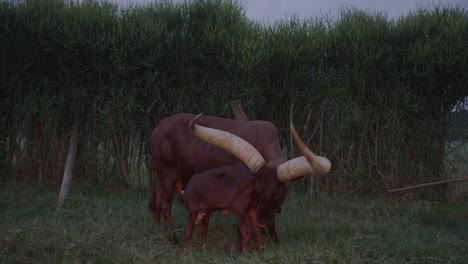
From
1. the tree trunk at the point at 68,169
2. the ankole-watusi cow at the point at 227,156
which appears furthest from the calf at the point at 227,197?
the tree trunk at the point at 68,169

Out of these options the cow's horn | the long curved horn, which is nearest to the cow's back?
the long curved horn

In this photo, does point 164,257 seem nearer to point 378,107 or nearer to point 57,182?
point 57,182

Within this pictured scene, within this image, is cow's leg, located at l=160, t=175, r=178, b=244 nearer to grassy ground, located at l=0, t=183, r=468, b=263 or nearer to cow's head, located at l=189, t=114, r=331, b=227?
grassy ground, located at l=0, t=183, r=468, b=263

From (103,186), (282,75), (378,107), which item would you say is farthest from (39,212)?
(378,107)

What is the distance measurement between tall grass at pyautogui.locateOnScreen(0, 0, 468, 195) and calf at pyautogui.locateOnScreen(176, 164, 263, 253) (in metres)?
3.00

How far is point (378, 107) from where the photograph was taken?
7.64 m

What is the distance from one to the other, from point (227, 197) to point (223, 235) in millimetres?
980

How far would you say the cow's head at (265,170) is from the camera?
3.69m

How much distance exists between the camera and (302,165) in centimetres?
362

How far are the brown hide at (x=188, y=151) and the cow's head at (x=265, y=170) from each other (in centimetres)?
11

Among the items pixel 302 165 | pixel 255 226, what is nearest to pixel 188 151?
pixel 255 226

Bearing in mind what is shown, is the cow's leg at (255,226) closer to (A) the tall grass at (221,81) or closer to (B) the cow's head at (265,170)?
(B) the cow's head at (265,170)

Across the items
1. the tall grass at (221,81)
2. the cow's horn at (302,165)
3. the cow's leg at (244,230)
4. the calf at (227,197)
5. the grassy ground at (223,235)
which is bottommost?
the grassy ground at (223,235)

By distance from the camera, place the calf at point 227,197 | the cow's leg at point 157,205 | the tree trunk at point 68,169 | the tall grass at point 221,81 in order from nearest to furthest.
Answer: the calf at point 227,197, the cow's leg at point 157,205, the tree trunk at point 68,169, the tall grass at point 221,81
